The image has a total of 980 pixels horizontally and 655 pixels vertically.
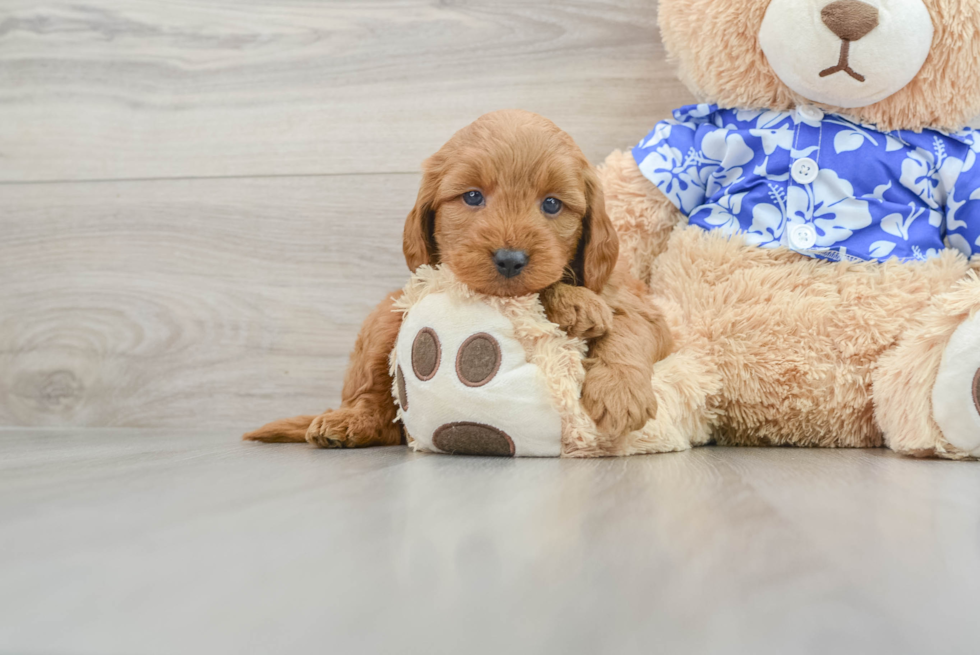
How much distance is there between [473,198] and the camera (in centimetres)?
80

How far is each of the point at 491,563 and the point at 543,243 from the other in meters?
0.42

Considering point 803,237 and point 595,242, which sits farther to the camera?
point 803,237

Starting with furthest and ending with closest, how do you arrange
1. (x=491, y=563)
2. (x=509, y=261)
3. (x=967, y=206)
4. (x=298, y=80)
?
(x=298, y=80), (x=967, y=206), (x=509, y=261), (x=491, y=563)

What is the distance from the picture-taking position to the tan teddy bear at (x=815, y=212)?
0.91 m

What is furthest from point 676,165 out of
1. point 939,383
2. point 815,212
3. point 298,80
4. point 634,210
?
point 298,80

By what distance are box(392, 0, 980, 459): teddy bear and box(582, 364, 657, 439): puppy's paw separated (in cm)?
6

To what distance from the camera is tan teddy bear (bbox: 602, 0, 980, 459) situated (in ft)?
2.98

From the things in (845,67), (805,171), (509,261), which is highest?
(845,67)

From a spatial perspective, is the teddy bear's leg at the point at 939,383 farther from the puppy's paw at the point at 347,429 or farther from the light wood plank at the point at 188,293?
the light wood plank at the point at 188,293

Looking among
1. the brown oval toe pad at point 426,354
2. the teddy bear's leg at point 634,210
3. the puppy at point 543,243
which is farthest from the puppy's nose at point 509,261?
the teddy bear's leg at point 634,210

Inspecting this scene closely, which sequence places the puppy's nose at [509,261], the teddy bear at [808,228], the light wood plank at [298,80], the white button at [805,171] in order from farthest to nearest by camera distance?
the light wood plank at [298,80], the white button at [805,171], the teddy bear at [808,228], the puppy's nose at [509,261]

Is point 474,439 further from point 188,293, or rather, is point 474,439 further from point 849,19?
point 188,293

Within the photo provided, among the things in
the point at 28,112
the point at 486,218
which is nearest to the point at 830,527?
the point at 486,218

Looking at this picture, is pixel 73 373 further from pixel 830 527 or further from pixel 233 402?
pixel 830 527
